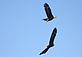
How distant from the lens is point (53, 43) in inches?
3654

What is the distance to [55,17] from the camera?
91750 millimetres

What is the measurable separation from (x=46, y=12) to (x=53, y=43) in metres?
4.34

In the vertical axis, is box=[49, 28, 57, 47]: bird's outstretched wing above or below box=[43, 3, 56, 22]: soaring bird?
Answer: below

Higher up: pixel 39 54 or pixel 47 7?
pixel 47 7

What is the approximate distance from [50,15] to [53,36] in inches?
113

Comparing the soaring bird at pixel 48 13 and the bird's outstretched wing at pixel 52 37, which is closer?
the soaring bird at pixel 48 13

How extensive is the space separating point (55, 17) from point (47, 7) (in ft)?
5.80

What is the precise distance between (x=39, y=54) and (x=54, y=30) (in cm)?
379

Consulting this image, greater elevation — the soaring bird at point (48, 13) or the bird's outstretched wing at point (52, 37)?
the soaring bird at point (48, 13)

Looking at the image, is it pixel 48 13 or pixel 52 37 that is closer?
pixel 48 13

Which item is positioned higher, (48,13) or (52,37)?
(48,13)

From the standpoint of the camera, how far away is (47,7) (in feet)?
299

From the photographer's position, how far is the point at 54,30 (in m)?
92.2

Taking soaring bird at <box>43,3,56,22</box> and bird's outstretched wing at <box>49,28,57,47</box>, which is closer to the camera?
soaring bird at <box>43,3,56,22</box>
